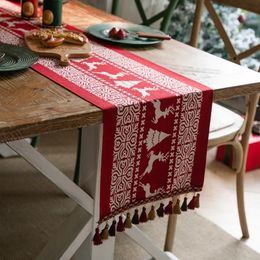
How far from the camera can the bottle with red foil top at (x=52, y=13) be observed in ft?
Answer: 5.49

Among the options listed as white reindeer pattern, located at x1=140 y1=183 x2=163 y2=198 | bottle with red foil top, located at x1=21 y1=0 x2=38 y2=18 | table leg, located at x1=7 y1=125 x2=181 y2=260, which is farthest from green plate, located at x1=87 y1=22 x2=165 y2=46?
white reindeer pattern, located at x1=140 y1=183 x2=163 y2=198

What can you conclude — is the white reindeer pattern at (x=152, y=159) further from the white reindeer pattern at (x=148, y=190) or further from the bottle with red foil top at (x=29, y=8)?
the bottle with red foil top at (x=29, y=8)

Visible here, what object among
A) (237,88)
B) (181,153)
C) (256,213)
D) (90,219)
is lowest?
(256,213)

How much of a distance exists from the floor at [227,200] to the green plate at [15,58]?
3.83ft

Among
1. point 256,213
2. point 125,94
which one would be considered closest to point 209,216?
point 256,213

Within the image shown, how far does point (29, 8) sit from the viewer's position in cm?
180

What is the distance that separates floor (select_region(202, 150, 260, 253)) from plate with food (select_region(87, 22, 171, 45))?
89 centimetres

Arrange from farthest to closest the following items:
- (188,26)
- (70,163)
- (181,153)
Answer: (188,26) → (70,163) → (181,153)

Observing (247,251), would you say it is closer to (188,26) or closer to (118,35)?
(118,35)

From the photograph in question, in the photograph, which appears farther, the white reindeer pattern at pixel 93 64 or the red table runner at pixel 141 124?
the white reindeer pattern at pixel 93 64

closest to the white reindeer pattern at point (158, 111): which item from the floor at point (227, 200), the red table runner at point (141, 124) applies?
the red table runner at point (141, 124)

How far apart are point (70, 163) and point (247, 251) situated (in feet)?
3.04

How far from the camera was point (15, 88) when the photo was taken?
122cm

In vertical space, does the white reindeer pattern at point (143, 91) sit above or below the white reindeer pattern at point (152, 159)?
above
